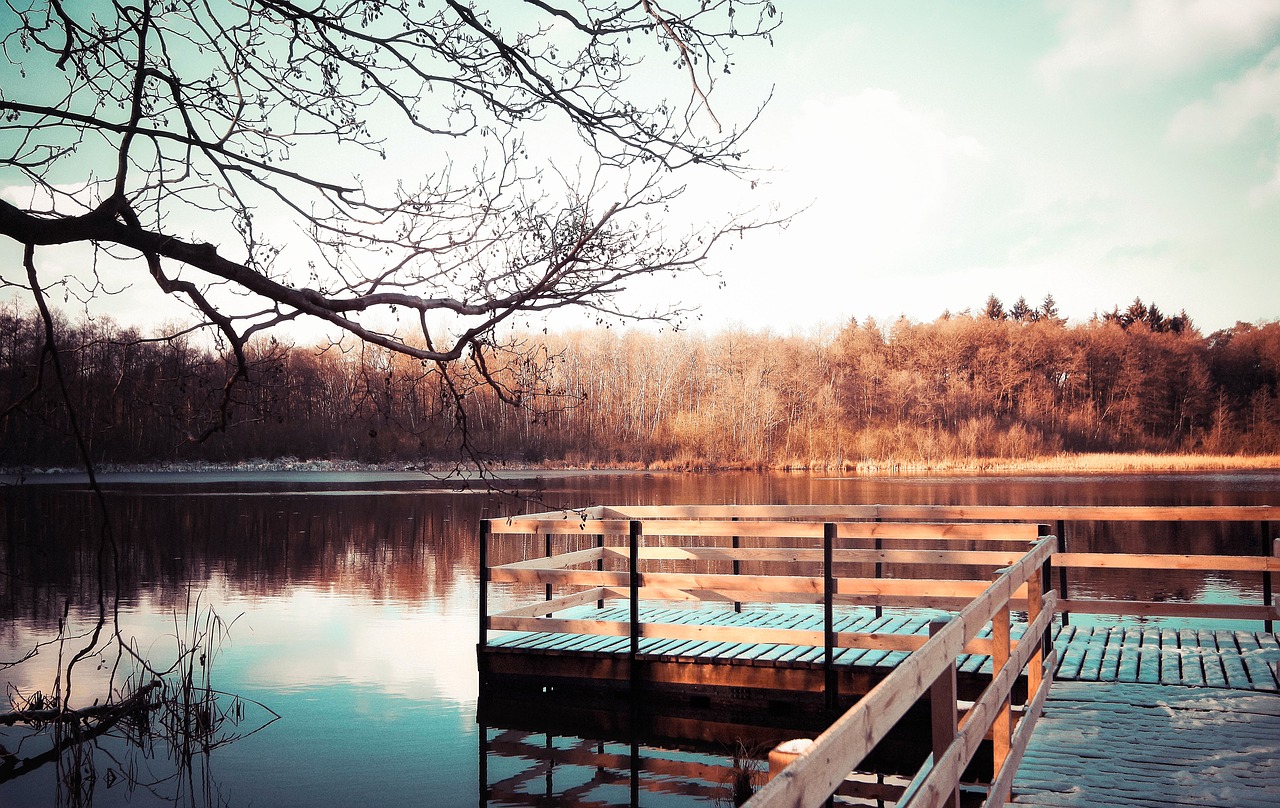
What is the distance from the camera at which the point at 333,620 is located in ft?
51.6

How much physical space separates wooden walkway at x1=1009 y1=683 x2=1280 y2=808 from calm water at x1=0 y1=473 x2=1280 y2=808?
2742 mm

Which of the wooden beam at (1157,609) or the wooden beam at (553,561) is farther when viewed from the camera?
the wooden beam at (553,561)

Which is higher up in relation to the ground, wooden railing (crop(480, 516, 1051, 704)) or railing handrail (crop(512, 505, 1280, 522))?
railing handrail (crop(512, 505, 1280, 522))

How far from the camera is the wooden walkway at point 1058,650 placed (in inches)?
306

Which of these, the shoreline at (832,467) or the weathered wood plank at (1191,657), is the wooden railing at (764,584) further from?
the shoreline at (832,467)

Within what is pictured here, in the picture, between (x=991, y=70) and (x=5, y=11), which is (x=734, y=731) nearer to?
(x=5, y=11)

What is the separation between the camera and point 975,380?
6625 cm

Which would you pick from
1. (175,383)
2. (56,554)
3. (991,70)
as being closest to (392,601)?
(56,554)

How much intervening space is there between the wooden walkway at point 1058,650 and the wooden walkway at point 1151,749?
1.55ft

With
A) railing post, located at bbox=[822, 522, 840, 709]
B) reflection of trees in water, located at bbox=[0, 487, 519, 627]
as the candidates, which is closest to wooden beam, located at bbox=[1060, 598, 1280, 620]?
railing post, located at bbox=[822, 522, 840, 709]

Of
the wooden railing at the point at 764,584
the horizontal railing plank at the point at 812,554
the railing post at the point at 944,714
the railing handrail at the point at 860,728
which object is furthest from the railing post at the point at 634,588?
the railing post at the point at 944,714

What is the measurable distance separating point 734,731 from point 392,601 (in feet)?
32.7

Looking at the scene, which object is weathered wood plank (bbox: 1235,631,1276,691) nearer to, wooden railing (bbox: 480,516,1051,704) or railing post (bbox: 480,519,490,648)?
wooden railing (bbox: 480,516,1051,704)

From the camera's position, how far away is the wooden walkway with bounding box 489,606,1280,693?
7.78 meters
